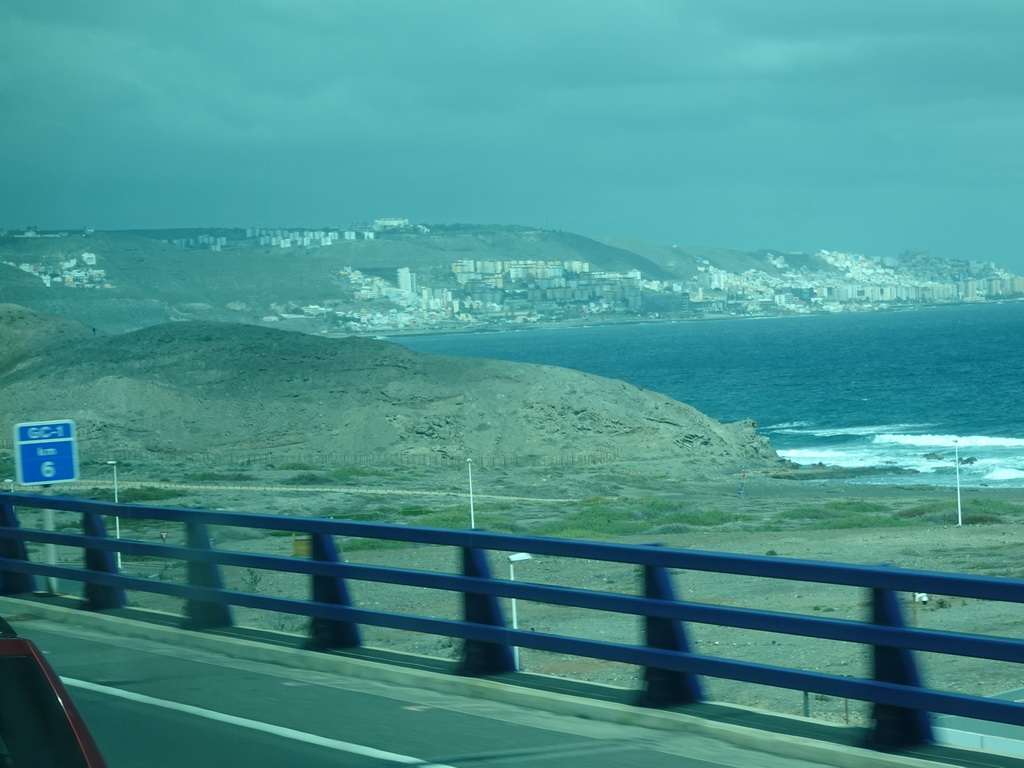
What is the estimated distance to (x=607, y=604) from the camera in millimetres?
7996

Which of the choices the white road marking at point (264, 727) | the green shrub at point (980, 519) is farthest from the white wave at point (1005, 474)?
the white road marking at point (264, 727)

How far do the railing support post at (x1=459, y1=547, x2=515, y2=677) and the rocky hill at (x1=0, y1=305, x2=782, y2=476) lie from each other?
6368 centimetres

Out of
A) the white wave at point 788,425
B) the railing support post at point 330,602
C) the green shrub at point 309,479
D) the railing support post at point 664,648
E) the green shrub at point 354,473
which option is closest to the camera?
the railing support post at point 664,648

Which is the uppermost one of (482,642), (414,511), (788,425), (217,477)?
(482,642)

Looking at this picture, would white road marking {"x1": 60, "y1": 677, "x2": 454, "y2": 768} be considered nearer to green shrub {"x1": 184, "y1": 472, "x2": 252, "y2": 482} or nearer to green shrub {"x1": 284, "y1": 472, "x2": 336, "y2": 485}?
green shrub {"x1": 184, "y1": 472, "x2": 252, "y2": 482}

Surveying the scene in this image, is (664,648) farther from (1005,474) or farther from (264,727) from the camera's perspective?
(1005,474)

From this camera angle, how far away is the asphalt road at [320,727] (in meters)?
7.02

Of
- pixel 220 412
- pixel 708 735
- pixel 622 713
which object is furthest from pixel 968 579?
pixel 220 412

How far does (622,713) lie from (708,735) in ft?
2.02

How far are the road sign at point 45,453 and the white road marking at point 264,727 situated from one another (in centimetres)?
387

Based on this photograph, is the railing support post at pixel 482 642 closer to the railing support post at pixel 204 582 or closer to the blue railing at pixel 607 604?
the blue railing at pixel 607 604

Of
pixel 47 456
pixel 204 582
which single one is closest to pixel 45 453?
pixel 47 456

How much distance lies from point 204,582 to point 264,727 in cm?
319

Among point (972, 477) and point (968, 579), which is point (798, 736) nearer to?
point (968, 579)
